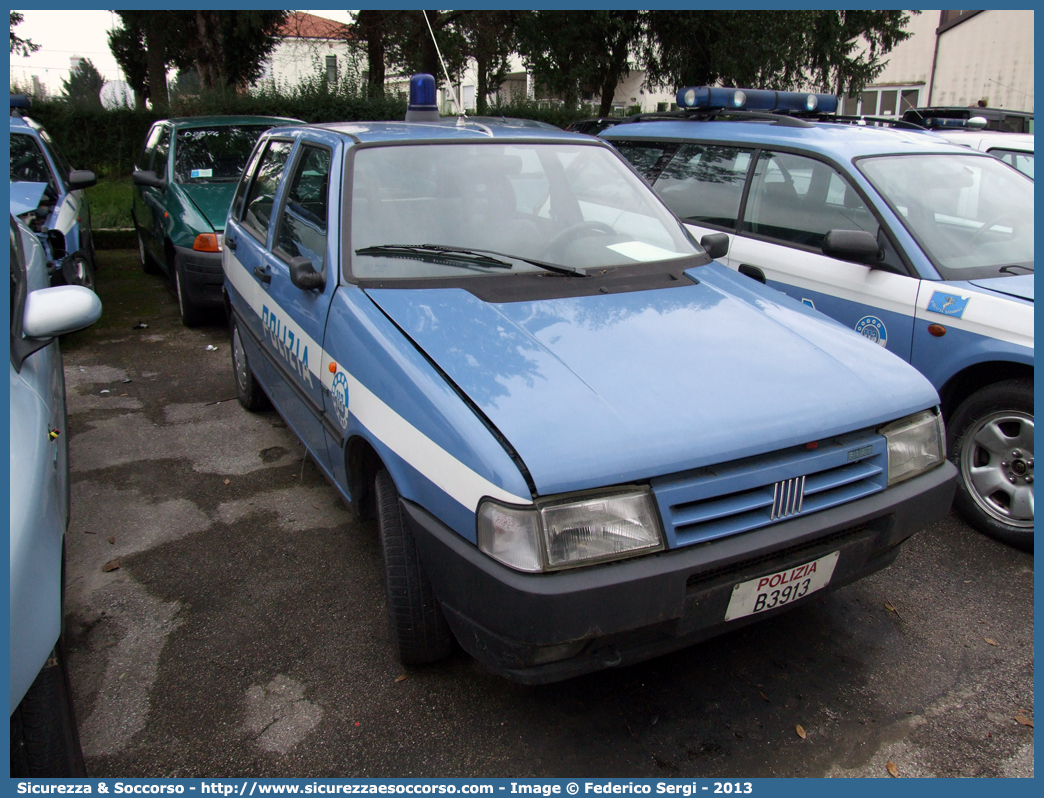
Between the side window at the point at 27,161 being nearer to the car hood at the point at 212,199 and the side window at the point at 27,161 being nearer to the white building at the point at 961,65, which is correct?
the car hood at the point at 212,199

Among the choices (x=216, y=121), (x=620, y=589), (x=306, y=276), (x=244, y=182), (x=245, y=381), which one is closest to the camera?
(x=620, y=589)

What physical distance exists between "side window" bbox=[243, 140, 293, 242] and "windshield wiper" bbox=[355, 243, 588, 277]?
3.82 feet

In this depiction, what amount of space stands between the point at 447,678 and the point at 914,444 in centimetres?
176

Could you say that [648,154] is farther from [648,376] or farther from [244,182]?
[648,376]

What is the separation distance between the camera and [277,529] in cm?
361

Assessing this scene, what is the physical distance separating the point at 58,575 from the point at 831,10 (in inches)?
729

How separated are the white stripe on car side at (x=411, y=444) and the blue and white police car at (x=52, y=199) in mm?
3836

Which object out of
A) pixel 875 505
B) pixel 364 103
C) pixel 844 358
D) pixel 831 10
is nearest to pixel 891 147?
pixel 844 358

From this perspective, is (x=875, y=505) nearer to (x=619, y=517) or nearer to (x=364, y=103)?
(x=619, y=517)

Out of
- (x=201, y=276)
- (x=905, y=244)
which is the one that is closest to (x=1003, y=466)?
(x=905, y=244)

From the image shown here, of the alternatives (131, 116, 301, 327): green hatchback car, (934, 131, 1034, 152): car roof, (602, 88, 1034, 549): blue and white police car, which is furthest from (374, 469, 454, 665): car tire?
(934, 131, 1034, 152): car roof

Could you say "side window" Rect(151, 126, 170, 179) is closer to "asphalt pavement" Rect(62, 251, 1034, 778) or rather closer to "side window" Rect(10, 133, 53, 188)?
"side window" Rect(10, 133, 53, 188)

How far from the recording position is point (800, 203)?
4.41 metres

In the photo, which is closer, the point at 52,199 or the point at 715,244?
the point at 715,244
